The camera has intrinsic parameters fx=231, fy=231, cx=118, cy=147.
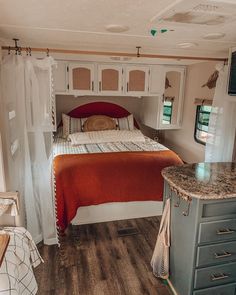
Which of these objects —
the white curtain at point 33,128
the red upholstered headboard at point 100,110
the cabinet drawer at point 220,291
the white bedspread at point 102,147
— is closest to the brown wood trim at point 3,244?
the white curtain at point 33,128

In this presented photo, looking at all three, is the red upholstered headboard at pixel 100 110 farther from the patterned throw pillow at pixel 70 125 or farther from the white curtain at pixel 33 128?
the white curtain at pixel 33 128

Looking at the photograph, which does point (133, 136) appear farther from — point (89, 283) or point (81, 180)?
point (89, 283)

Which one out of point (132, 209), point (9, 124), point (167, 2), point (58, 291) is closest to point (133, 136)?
point (132, 209)

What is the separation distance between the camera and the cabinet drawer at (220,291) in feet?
5.59

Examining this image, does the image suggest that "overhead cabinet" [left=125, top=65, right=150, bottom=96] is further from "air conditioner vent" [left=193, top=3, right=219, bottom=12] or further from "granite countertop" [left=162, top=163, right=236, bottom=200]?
"air conditioner vent" [left=193, top=3, right=219, bottom=12]

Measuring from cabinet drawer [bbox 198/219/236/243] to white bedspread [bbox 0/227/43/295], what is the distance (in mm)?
1177

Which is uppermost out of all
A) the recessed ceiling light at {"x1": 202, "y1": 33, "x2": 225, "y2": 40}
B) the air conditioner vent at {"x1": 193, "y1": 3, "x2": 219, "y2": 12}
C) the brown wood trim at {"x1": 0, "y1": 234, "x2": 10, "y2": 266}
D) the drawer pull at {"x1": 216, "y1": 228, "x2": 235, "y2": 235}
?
the recessed ceiling light at {"x1": 202, "y1": 33, "x2": 225, "y2": 40}

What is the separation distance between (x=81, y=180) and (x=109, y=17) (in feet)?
5.84

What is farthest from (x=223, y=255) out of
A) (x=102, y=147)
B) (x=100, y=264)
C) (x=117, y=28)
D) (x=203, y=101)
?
(x=203, y=101)

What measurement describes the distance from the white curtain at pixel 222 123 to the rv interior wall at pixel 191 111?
952 millimetres

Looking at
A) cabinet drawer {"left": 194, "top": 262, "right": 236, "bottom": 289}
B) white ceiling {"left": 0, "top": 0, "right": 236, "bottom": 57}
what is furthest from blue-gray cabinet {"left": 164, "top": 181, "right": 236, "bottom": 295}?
white ceiling {"left": 0, "top": 0, "right": 236, "bottom": 57}

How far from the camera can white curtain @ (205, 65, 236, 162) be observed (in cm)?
243

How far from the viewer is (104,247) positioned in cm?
251

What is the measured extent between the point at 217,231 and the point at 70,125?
2.99 metres
